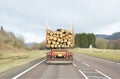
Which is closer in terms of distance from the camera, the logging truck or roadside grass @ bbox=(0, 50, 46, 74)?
roadside grass @ bbox=(0, 50, 46, 74)

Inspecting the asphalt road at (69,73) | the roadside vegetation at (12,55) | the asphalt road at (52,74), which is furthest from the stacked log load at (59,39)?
the asphalt road at (52,74)

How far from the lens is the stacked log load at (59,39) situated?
1369 inches

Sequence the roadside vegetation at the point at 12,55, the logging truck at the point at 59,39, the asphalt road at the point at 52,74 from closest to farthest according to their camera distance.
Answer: the asphalt road at the point at 52,74, the roadside vegetation at the point at 12,55, the logging truck at the point at 59,39

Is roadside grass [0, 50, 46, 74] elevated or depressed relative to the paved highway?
elevated

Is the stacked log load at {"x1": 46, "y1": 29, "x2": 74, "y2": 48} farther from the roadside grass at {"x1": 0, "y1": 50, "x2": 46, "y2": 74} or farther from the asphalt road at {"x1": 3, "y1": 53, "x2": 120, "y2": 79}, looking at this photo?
the asphalt road at {"x1": 3, "y1": 53, "x2": 120, "y2": 79}

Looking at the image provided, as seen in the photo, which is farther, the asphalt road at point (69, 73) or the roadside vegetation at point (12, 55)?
the roadside vegetation at point (12, 55)

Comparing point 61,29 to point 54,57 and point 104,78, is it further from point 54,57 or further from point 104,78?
point 104,78

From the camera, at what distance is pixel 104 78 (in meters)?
18.3

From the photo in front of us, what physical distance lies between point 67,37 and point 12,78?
1723 centimetres

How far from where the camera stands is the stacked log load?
114 ft

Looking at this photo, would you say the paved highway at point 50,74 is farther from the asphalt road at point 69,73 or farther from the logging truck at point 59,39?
the logging truck at point 59,39

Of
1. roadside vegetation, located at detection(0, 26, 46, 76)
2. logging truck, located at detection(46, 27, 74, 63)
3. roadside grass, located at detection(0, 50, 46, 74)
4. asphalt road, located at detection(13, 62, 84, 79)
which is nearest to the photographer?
asphalt road, located at detection(13, 62, 84, 79)

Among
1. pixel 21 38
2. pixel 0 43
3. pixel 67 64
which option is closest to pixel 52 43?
pixel 67 64

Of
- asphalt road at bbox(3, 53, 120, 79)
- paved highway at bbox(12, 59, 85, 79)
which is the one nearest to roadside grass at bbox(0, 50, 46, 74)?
paved highway at bbox(12, 59, 85, 79)
